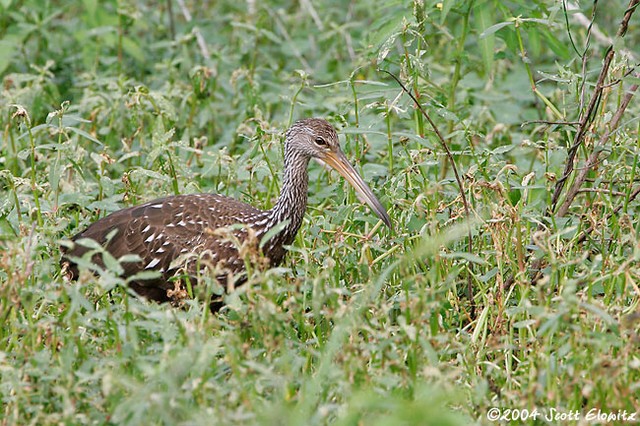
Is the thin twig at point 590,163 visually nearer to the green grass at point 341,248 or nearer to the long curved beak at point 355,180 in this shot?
the green grass at point 341,248

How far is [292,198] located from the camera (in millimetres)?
5188

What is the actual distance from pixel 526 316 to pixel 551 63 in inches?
200

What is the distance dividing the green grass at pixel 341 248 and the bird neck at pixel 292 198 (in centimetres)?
16

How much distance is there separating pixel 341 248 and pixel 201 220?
0.66m

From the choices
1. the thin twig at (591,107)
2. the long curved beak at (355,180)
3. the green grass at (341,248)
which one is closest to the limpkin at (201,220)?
the long curved beak at (355,180)

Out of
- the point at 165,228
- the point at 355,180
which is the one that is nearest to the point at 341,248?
the point at 355,180

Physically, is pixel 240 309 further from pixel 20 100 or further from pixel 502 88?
pixel 502 88

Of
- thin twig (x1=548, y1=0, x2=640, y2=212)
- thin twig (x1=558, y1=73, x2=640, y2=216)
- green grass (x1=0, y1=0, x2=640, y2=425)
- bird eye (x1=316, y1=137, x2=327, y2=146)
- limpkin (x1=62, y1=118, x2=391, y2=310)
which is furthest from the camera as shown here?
bird eye (x1=316, y1=137, x2=327, y2=146)

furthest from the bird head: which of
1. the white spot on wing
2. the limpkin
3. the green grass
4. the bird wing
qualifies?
the white spot on wing

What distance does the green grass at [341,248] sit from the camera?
11.9 ft

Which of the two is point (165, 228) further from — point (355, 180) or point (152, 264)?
point (355, 180)

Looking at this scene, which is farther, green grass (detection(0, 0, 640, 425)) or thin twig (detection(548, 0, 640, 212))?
thin twig (detection(548, 0, 640, 212))

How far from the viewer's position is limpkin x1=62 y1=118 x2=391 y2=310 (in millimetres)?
5090

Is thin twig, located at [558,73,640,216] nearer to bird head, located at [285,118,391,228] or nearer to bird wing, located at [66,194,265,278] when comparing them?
bird head, located at [285,118,391,228]
